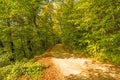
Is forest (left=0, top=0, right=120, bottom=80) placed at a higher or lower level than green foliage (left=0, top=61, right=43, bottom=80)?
higher

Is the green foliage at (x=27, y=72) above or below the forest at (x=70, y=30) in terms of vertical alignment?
below

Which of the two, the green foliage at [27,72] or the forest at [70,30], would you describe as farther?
the forest at [70,30]

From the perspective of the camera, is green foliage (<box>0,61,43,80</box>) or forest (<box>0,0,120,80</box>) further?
forest (<box>0,0,120,80</box>)

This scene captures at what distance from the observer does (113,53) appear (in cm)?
1080

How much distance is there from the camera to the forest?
1020 centimetres

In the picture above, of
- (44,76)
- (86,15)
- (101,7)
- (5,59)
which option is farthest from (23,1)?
(44,76)

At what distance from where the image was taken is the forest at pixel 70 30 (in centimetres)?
1020

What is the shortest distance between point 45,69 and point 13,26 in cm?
931

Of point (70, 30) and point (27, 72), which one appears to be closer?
point (27, 72)

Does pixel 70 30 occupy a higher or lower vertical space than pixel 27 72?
higher

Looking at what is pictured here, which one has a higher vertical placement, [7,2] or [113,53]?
[7,2]

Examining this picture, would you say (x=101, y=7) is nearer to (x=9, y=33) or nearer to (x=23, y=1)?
(x=23, y=1)

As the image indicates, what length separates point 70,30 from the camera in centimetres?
2141

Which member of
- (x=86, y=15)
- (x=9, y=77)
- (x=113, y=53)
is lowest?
(x=9, y=77)
